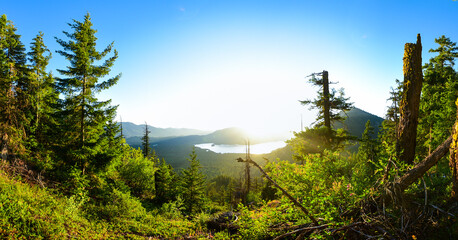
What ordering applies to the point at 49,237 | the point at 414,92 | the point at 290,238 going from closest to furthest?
the point at 290,238 < the point at 414,92 < the point at 49,237

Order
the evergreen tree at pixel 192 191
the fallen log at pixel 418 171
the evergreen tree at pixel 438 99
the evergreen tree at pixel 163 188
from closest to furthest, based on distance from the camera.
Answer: the fallen log at pixel 418 171 < the evergreen tree at pixel 438 99 < the evergreen tree at pixel 192 191 < the evergreen tree at pixel 163 188

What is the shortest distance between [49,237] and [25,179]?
7.49m

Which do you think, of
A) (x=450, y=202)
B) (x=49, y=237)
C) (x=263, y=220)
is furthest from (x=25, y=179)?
(x=450, y=202)

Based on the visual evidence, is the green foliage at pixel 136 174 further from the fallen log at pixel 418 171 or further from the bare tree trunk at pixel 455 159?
the bare tree trunk at pixel 455 159

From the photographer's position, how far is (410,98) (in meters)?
4.82

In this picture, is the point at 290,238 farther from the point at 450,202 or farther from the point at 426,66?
the point at 426,66

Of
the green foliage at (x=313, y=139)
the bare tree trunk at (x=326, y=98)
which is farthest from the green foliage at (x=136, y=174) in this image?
the bare tree trunk at (x=326, y=98)

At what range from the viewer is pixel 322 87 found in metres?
15.1

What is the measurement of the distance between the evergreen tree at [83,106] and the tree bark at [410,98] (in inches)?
572

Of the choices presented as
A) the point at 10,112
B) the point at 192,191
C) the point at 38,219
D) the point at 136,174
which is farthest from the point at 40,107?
the point at 192,191

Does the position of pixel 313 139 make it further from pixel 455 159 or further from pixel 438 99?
pixel 455 159

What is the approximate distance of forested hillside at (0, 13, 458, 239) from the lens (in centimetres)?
312

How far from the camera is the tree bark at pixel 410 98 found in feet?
15.6

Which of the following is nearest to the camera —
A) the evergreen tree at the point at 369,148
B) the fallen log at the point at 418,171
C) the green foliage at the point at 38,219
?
the fallen log at the point at 418,171
